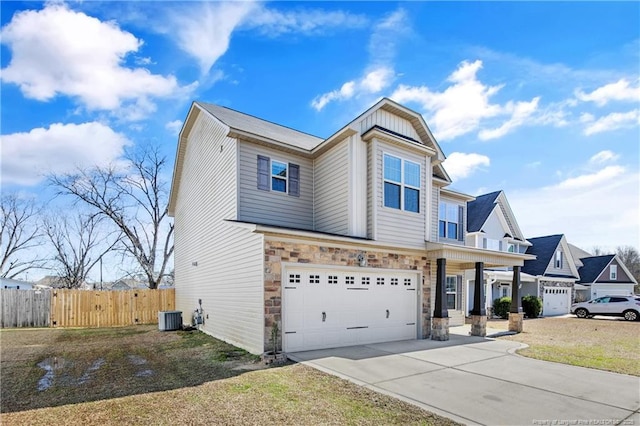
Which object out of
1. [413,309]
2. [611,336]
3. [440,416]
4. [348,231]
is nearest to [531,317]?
[611,336]

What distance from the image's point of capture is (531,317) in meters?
21.6

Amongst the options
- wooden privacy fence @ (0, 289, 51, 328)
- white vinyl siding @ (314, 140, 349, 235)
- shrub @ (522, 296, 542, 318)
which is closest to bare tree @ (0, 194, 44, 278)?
wooden privacy fence @ (0, 289, 51, 328)

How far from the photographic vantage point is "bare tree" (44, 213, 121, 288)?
27.1 metres

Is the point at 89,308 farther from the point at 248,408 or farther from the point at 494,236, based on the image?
the point at 494,236

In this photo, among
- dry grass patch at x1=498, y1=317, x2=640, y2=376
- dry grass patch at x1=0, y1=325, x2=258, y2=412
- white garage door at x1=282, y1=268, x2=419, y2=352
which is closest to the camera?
dry grass patch at x1=0, y1=325, x2=258, y2=412

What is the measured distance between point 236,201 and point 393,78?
650cm

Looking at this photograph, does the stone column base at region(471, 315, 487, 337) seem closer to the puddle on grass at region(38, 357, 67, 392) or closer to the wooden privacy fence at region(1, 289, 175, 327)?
the puddle on grass at region(38, 357, 67, 392)

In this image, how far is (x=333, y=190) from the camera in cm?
1127

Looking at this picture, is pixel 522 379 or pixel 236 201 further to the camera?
pixel 236 201

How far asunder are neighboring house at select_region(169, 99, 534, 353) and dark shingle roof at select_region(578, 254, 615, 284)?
22271 mm

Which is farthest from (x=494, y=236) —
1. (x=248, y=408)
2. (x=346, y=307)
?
(x=248, y=408)

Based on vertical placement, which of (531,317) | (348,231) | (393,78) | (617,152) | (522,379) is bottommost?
(531,317)

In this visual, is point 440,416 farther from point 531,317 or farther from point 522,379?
point 531,317

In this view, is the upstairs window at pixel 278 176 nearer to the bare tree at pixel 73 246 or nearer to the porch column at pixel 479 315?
the porch column at pixel 479 315
